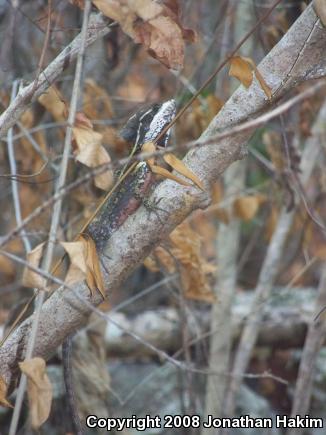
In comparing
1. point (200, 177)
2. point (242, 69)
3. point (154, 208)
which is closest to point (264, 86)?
point (242, 69)

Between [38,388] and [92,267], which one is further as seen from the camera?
[92,267]

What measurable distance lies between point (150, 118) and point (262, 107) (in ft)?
2.29

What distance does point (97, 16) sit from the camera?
232 cm

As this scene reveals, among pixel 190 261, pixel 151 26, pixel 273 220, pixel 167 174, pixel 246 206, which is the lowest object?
pixel 273 220

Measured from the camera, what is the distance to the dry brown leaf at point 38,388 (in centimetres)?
180

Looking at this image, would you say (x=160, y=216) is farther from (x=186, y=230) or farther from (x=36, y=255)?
(x=186, y=230)

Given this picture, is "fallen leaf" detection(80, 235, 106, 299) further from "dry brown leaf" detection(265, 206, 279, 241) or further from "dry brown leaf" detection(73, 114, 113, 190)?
"dry brown leaf" detection(265, 206, 279, 241)

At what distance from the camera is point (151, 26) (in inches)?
80.0

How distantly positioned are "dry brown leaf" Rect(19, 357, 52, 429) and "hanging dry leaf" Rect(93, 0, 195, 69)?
1029 millimetres

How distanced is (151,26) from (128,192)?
79 cm

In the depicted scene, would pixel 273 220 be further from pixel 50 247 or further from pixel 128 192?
pixel 50 247

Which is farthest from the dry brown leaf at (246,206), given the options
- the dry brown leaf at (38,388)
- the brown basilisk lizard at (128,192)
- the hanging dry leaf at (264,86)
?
the dry brown leaf at (38,388)

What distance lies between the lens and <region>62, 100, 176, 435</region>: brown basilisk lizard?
2.49 m

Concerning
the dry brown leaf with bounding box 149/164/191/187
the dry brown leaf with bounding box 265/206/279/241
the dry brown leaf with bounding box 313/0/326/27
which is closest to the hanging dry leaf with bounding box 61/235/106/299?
the dry brown leaf with bounding box 149/164/191/187
